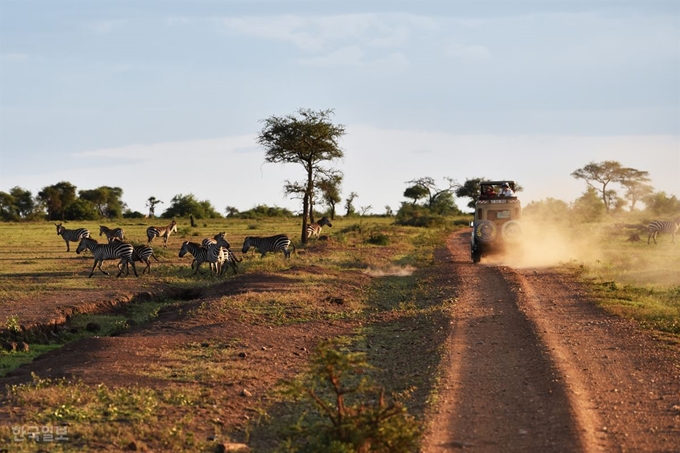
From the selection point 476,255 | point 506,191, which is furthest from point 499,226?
point 506,191

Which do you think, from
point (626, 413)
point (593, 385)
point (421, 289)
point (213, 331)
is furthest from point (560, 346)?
point (421, 289)

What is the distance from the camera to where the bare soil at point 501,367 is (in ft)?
23.7

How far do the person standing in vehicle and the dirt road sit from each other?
424 inches

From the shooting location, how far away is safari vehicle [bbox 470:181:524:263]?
2480 cm

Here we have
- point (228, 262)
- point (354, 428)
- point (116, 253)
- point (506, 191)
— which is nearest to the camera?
point (354, 428)

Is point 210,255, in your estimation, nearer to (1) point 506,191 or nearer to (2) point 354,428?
(1) point 506,191

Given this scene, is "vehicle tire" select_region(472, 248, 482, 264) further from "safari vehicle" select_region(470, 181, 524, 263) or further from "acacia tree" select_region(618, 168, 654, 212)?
"acacia tree" select_region(618, 168, 654, 212)

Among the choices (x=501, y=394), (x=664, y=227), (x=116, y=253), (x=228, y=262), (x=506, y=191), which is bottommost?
(x=501, y=394)

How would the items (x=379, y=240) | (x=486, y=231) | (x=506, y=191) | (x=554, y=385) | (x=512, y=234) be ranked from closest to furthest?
(x=554, y=385)
(x=512, y=234)
(x=486, y=231)
(x=506, y=191)
(x=379, y=240)

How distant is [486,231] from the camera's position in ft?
81.8

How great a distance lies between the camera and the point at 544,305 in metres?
15.3

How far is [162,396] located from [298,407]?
4.62 feet

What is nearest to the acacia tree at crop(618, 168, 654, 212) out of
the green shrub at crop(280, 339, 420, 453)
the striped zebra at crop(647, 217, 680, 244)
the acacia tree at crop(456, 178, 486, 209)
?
the acacia tree at crop(456, 178, 486, 209)

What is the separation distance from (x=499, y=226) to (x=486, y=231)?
421 mm
